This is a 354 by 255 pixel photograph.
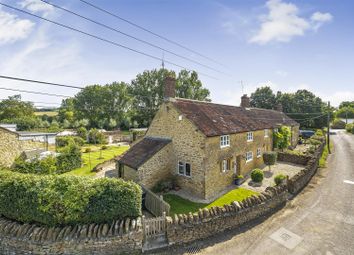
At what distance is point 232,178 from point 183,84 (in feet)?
160

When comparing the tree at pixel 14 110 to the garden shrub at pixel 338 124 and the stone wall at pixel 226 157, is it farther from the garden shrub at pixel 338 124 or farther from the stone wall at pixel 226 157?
the garden shrub at pixel 338 124

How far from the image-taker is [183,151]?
61.9 ft

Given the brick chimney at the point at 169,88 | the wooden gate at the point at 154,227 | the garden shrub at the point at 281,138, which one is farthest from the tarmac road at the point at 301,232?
the brick chimney at the point at 169,88

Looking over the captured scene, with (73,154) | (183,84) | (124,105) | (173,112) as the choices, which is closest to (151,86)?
(183,84)

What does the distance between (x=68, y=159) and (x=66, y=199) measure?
1786cm

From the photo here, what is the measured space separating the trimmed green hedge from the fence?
235 cm

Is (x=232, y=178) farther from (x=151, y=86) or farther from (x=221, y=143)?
(x=151, y=86)

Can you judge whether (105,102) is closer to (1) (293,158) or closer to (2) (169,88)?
(2) (169,88)

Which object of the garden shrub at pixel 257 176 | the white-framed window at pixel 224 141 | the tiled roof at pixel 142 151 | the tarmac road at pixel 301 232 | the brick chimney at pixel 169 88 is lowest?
the tarmac road at pixel 301 232

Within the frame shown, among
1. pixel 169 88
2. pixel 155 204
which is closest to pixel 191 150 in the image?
pixel 155 204

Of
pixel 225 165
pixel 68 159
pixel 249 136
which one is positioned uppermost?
pixel 249 136

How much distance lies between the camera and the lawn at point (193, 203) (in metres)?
15.2

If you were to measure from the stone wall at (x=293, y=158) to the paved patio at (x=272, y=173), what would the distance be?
0.97 m

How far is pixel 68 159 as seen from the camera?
2614 centimetres
